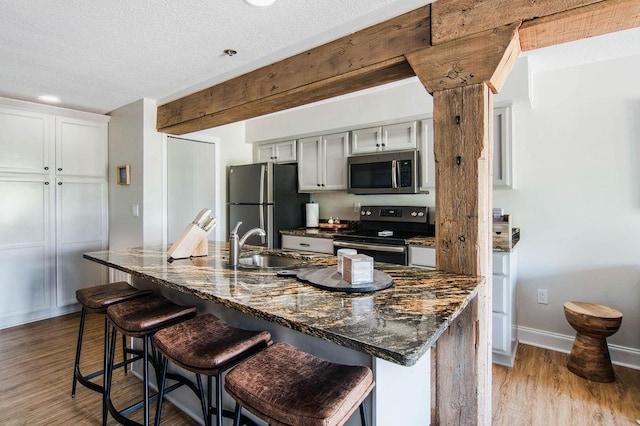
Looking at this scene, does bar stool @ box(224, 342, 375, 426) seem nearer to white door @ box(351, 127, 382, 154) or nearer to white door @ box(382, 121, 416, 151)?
white door @ box(382, 121, 416, 151)

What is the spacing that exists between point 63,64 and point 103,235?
2029 mm

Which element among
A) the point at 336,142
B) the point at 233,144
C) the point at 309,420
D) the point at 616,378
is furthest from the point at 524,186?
the point at 233,144

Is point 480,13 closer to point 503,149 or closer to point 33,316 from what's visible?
point 503,149

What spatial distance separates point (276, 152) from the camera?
438 cm

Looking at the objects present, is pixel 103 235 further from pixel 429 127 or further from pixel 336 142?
pixel 429 127

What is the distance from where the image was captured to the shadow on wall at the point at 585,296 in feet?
8.74

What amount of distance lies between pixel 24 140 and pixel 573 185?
503cm

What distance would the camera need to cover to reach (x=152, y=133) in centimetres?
344

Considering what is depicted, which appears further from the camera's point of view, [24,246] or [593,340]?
[24,246]

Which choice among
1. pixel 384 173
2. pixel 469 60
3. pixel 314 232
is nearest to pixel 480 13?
pixel 469 60

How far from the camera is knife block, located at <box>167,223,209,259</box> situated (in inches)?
85.3

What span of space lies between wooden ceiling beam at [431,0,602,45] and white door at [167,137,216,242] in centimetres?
292

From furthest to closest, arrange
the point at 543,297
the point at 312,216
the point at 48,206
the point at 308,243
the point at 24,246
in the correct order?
the point at 312,216 < the point at 308,243 < the point at 48,206 < the point at 24,246 < the point at 543,297

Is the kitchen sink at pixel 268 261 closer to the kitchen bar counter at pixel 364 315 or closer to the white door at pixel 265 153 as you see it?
the kitchen bar counter at pixel 364 315
